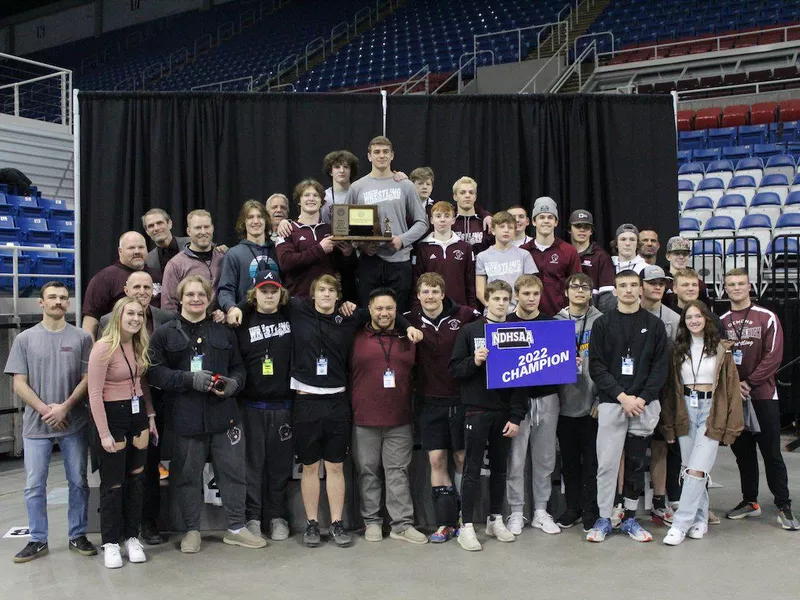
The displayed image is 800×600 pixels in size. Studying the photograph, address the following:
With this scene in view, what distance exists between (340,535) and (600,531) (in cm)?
161

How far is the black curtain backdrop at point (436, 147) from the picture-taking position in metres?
6.48

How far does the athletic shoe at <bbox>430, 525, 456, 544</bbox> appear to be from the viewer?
16.2ft

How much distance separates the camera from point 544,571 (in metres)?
4.40

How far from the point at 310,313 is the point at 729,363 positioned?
2.65m

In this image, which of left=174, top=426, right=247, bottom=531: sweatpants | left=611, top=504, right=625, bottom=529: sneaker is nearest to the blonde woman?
left=174, top=426, right=247, bottom=531: sweatpants

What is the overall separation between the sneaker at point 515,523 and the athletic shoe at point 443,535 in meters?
0.38

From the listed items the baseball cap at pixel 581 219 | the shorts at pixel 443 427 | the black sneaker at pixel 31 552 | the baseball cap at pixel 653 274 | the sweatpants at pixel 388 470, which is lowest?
the black sneaker at pixel 31 552

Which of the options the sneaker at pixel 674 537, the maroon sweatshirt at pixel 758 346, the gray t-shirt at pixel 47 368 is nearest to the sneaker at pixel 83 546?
the gray t-shirt at pixel 47 368

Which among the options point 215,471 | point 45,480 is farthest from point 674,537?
point 45,480

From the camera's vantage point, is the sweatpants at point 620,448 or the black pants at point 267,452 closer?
the sweatpants at point 620,448

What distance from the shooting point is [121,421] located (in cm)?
457

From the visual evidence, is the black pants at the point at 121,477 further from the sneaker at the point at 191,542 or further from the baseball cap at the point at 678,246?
the baseball cap at the point at 678,246

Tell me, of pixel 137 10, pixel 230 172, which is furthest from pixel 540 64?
pixel 137 10

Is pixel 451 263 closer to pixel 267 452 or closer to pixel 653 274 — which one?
pixel 653 274
